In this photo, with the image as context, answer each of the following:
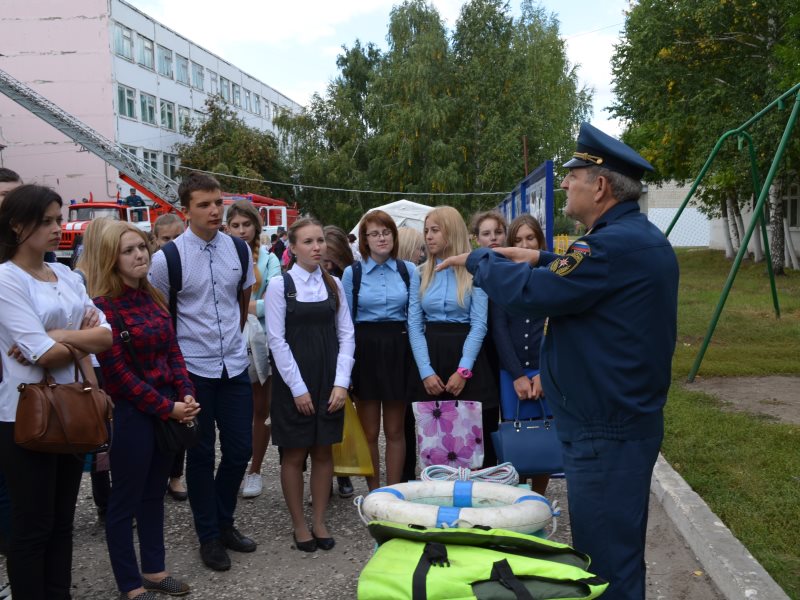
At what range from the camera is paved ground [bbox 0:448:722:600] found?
3926 mm

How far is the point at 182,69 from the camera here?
4478 centimetres

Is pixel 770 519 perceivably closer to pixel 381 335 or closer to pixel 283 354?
pixel 381 335

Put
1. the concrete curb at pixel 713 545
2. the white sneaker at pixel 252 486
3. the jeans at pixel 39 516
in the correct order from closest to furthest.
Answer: the jeans at pixel 39 516
the concrete curb at pixel 713 545
the white sneaker at pixel 252 486

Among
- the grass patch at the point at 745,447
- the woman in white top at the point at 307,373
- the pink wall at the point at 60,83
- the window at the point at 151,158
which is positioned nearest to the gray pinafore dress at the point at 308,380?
the woman in white top at the point at 307,373

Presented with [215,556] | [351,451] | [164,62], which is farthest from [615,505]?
[164,62]

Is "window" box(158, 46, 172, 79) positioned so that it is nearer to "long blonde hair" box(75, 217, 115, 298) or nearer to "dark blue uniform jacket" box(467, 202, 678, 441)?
"long blonde hair" box(75, 217, 115, 298)

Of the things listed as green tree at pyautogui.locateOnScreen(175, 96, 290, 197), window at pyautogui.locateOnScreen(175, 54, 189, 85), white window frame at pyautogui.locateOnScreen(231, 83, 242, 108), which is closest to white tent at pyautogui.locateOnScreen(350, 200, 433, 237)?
green tree at pyautogui.locateOnScreen(175, 96, 290, 197)

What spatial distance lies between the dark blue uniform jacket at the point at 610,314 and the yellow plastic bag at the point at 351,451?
2432 mm

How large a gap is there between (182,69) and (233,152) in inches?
310

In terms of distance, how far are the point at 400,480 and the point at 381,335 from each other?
999mm

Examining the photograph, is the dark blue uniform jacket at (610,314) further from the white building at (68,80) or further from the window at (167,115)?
the window at (167,115)

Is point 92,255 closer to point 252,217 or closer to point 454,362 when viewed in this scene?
point 252,217

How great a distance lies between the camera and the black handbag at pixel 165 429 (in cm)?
373

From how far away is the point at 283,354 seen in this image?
4371mm
